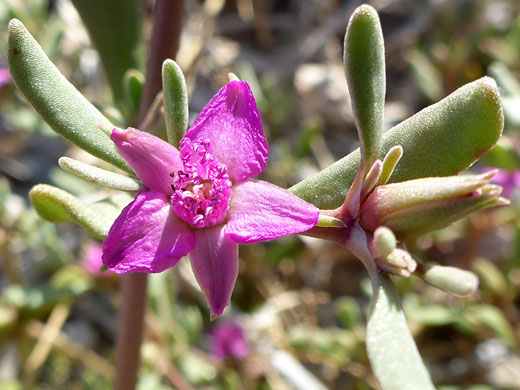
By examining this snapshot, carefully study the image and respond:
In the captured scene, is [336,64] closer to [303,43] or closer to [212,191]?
[303,43]

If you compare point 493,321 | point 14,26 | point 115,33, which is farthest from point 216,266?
point 493,321

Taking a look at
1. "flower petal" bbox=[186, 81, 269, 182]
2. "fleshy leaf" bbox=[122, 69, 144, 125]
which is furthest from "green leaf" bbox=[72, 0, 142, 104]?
"flower petal" bbox=[186, 81, 269, 182]

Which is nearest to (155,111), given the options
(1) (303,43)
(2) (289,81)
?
(2) (289,81)

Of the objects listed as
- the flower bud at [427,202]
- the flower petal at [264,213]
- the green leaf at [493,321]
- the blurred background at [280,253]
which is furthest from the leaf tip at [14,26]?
the green leaf at [493,321]

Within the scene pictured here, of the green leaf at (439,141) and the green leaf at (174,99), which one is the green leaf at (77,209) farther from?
the green leaf at (439,141)

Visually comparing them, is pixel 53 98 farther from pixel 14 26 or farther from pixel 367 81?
pixel 367 81

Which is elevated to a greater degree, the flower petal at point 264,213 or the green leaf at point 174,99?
the green leaf at point 174,99
